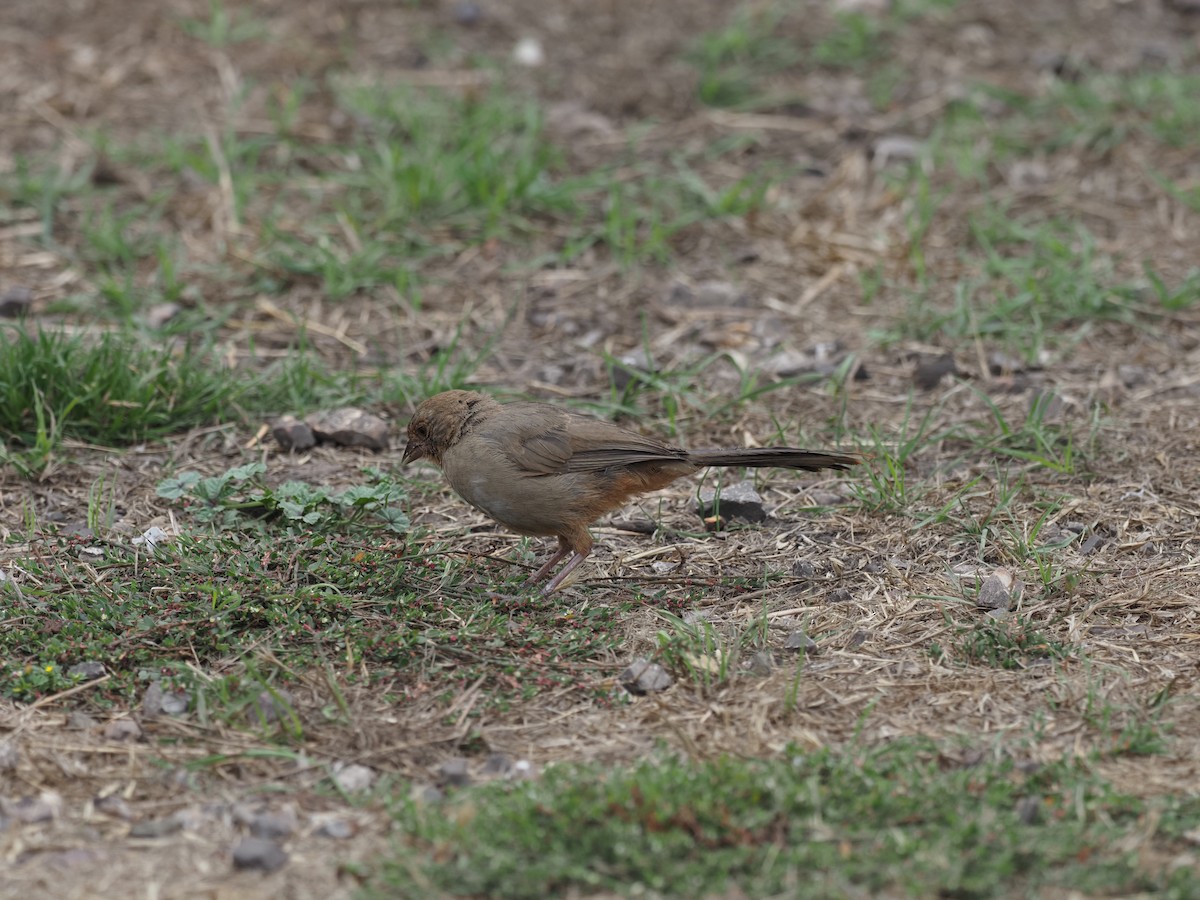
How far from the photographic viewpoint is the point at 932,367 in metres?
6.47

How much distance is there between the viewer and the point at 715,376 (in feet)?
21.6

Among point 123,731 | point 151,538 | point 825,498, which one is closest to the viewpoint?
point 123,731

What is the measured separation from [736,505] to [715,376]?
1.19 meters

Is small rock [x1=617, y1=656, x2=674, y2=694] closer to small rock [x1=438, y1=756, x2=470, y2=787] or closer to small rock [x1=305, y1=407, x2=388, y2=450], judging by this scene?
small rock [x1=438, y1=756, x2=470, y2=787]

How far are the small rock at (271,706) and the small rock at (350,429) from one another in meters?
1.88

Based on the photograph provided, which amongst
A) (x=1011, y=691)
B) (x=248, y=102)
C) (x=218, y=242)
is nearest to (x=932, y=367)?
(x=1011, y=691)

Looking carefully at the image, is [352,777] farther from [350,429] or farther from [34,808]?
[350,429]

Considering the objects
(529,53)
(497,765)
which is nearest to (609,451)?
(497,765)

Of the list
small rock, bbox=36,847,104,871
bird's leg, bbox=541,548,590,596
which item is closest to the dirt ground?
small rock, bbox=36,847,104,871

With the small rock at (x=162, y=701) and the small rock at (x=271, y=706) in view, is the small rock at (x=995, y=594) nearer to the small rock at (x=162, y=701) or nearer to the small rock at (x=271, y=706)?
the small rock at (x=271, y=706)

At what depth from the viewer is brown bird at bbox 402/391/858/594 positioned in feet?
16.6

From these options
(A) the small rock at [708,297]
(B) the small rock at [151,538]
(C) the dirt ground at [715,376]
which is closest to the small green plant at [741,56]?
(C) the dirt ground at [715,376]

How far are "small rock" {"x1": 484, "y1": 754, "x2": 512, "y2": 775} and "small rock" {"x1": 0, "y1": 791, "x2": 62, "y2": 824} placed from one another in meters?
1.13

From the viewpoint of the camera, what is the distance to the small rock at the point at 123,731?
13.4 ft
